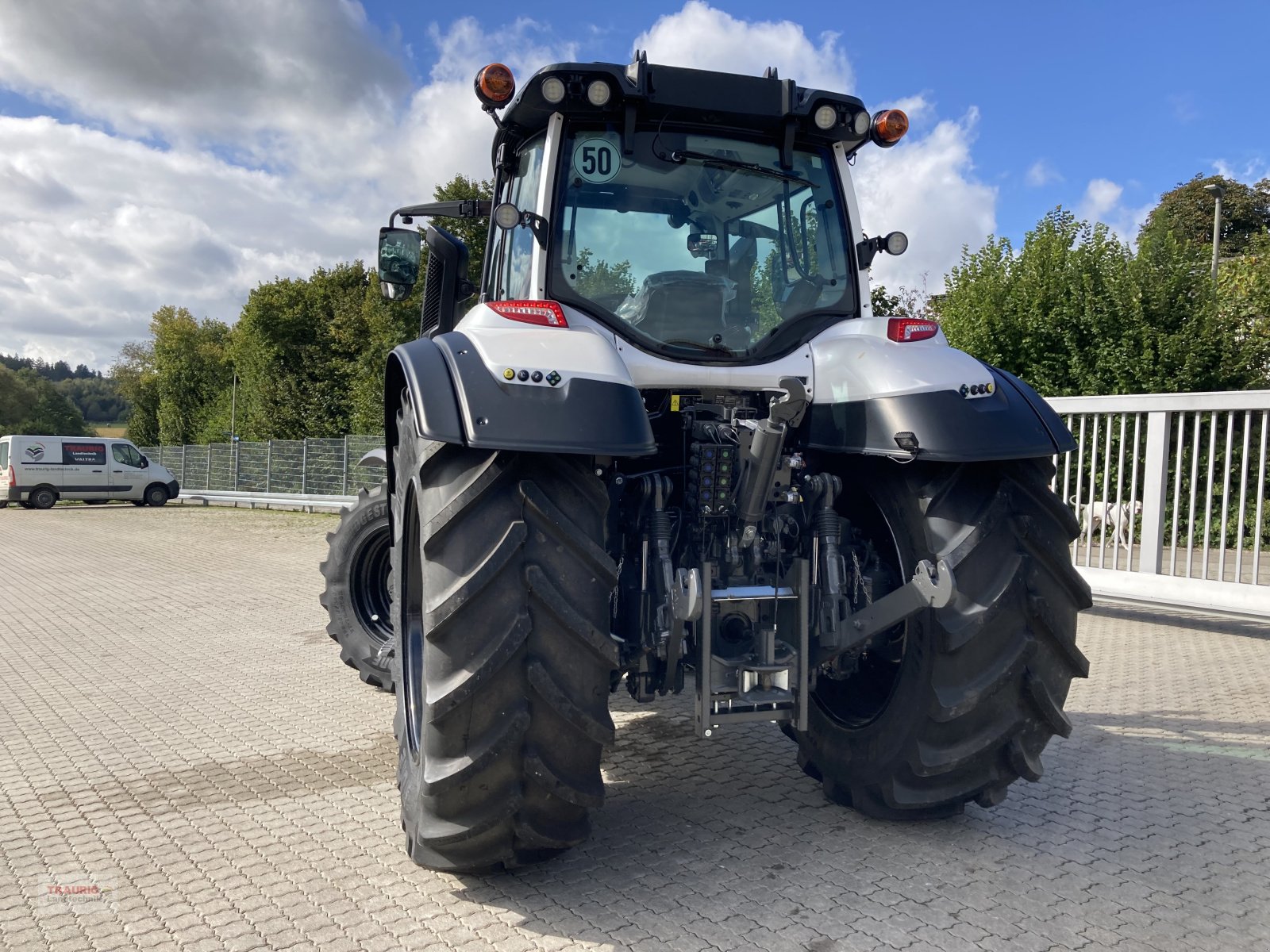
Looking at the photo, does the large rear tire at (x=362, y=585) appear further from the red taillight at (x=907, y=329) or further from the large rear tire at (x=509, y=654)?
the red taillight at (x=907, y=329)

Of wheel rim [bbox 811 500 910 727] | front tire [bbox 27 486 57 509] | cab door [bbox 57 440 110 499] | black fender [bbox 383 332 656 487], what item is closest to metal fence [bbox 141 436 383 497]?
cab door [bbox 57 440 110 499]

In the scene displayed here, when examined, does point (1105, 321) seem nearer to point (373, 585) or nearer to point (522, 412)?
point (373, 585)

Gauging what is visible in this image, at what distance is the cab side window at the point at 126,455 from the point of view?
26969 millimetres

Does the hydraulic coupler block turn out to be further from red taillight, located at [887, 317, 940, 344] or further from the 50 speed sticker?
the 50 speed sticker

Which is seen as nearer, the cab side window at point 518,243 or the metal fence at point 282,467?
the cab side window at point 518,243

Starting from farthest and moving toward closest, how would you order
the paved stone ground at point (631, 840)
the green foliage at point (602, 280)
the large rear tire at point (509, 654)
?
the green foliage at point (602, 280)
the paved stone ground at point (631, 840)
the large rear tire at point (509, 654)

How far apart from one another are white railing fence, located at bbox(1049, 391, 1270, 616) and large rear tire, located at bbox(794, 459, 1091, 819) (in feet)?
16.5

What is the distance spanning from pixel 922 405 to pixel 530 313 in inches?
52.5

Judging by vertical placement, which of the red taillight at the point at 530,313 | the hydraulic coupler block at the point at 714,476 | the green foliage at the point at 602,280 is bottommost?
the hydraulic coupler block at the point at 714,476

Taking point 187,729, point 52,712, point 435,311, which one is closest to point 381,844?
point 187,729

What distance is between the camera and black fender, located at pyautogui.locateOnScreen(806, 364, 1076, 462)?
310 cm

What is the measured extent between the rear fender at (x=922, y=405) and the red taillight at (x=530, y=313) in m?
1.02

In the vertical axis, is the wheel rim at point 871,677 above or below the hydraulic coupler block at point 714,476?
below

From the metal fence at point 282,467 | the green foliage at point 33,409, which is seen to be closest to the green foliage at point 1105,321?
the metal fence at point 282,467
